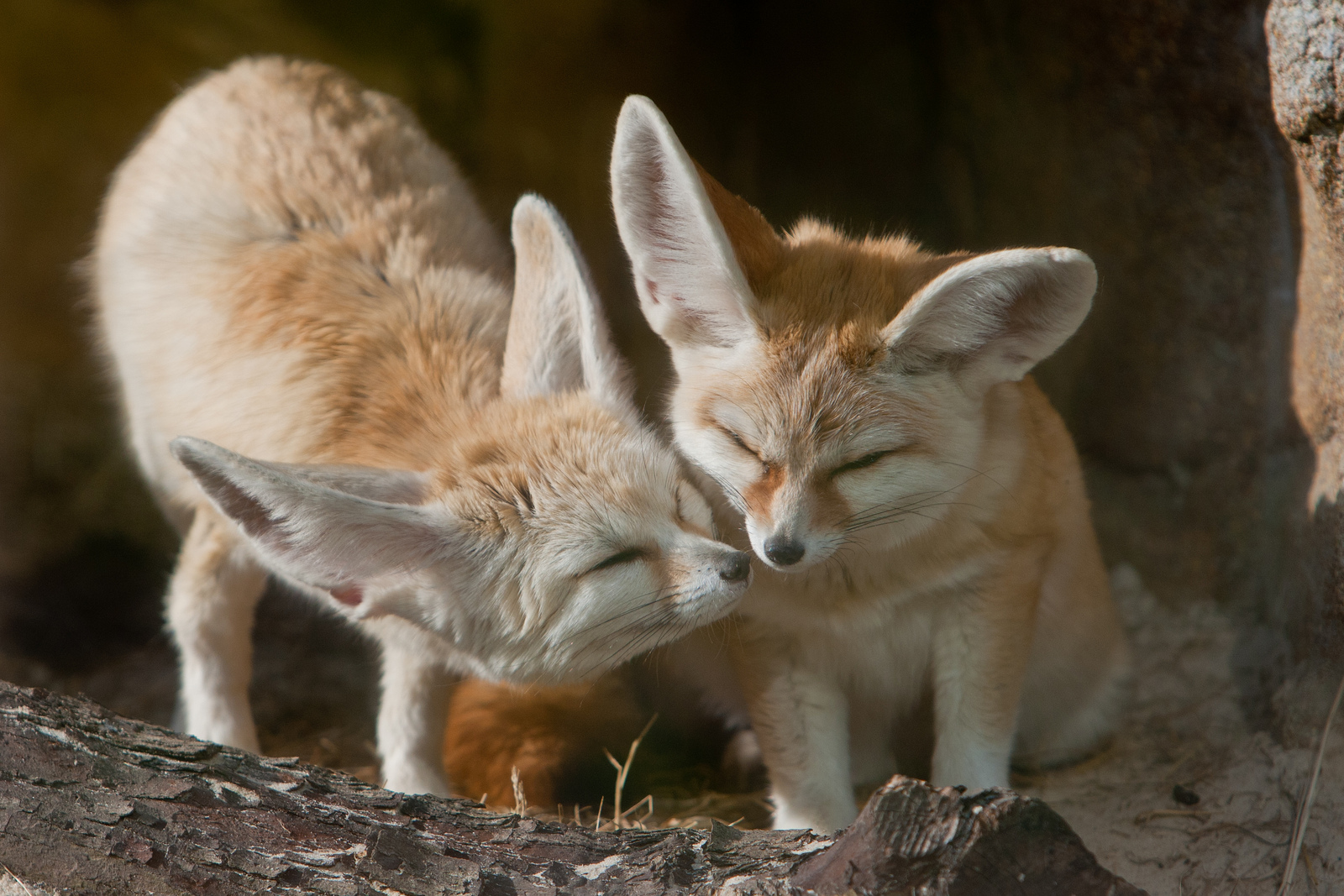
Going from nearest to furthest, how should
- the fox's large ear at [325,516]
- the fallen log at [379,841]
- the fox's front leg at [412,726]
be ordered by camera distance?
the fallen log at [379,841] → the fox's large ear at [325,516] → the fox's front leg at [412,726]

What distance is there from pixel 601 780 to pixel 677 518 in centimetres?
133

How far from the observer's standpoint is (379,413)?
296cm

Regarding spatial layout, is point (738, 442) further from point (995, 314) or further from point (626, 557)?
point (995, 314)

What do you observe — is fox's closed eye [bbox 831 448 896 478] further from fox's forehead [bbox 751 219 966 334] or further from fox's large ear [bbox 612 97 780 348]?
fox's large ear [bbox 612 97 780 348]

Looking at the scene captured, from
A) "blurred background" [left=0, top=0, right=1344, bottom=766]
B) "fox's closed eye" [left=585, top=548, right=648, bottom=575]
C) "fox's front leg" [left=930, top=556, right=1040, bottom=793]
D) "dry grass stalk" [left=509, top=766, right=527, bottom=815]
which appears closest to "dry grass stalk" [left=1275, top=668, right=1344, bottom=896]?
"blurred background" [left=0, top=0, right=1344, bottom=766]

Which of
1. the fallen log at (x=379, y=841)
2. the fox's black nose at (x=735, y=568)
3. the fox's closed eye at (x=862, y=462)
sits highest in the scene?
the fox's closed eye at (x=862, y=462)

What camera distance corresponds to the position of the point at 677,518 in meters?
2.69

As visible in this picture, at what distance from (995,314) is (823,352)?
1.32ft

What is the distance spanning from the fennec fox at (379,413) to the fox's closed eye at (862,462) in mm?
299

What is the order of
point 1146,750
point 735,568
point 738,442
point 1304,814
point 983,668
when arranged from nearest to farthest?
point 735,568 → point 738,442 → point 1304,814 → point 983,668 → point 1146,750

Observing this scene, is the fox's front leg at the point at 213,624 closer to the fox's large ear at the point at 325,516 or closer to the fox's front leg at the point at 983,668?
the fox's large ear at the point at 325,516

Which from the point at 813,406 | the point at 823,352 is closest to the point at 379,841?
the point at 813,406

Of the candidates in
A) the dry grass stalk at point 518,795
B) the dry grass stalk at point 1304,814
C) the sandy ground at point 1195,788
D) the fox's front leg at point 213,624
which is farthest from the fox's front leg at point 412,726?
the dry grass stalk at point 1304,814

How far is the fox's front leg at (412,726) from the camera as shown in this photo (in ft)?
11.0
